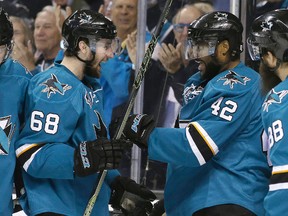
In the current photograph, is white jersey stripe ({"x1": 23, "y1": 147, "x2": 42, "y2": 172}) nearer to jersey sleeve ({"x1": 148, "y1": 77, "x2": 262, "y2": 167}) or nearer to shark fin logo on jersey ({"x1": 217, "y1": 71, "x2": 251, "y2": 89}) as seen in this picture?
jersey sleeve ({"x1": 148, "y1": 77, "x2": 262, "y2": 167})

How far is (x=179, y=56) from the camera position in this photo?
493 cm

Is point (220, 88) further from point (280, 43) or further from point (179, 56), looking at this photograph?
point (179, 56)

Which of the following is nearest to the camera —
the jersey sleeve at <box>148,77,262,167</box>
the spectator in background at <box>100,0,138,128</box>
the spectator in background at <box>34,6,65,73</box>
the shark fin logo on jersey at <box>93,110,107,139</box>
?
the jersey sleeve at <box>148,77,262,167</box>

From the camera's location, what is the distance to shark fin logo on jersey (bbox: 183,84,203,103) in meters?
3.34

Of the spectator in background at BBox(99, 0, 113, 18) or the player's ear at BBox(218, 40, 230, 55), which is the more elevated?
the player's ear at BBox(218, 40, 230, 55)

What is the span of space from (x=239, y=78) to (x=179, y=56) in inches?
69.3

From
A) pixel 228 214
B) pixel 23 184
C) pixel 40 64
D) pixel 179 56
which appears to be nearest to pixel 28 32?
pixel 40 64

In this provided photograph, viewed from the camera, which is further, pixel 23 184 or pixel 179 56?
pixel 179 56

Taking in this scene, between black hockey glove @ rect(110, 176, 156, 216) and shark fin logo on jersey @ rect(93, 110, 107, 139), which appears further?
black hockey glove @ rect(110, 176, 156, 216)

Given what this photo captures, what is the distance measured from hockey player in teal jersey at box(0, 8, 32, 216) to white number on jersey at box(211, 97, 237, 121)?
0.75 metres

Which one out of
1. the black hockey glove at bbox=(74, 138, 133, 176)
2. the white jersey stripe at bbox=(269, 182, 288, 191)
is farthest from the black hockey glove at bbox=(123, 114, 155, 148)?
the white jersey stripe at bbox=(269, 182, 288, 191)

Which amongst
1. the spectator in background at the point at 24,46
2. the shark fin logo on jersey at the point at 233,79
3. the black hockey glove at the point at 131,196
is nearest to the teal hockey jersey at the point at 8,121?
the black hockey glove at the point at 131,196

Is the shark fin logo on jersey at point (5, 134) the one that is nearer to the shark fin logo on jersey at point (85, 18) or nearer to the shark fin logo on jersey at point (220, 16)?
the shark fin logo on jersey at point (85, 18)

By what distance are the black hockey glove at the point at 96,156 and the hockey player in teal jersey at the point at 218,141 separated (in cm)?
15
